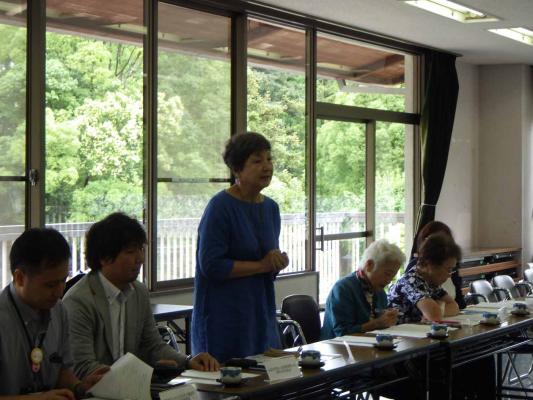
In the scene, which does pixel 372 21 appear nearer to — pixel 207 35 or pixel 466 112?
pixel 207 35

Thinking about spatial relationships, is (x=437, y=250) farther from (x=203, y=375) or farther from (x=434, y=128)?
(x=434, y=128)

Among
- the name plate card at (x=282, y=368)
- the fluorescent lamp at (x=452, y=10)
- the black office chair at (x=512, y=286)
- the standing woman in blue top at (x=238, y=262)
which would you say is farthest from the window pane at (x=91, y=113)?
the black office chair at (x=512, y=286)

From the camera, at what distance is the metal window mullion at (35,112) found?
560cm

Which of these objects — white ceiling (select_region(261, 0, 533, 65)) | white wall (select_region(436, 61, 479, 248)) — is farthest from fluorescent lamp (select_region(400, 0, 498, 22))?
white wall (select_region(436, 61, 479, 248))

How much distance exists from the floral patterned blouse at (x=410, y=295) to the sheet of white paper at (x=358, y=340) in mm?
772

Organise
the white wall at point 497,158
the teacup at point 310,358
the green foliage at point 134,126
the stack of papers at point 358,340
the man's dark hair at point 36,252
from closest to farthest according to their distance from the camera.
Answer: the man's dark hair at point 36,252 < the teacup at point 310,358 < the stack of papers at point 358,340 < the green foliage at point 134,126 < the white wall at point 497,158

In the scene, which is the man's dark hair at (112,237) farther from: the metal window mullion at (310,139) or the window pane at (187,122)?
the metal window mullion at (310,139)

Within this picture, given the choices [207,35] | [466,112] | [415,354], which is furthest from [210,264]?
[466,112]

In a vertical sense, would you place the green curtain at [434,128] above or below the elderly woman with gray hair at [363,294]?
above

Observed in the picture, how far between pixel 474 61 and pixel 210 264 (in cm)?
759

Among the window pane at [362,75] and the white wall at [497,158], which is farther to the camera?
the white wall at [497,158]

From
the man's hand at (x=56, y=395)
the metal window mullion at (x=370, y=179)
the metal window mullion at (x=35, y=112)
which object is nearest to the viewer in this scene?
the man's hand at (x=56, y=395)

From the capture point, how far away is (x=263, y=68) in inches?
297

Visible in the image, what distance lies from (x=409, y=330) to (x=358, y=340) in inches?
17.9
